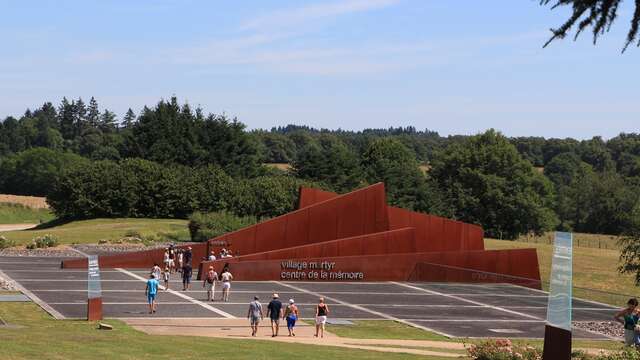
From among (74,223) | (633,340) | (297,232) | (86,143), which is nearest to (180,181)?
(74,223)

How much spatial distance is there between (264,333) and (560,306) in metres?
13.9

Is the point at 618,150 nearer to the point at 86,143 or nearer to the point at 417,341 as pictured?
the point at 86,143

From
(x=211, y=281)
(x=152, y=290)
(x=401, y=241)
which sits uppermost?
(x=401, y=241)

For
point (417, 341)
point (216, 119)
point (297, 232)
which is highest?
point (216, 119)

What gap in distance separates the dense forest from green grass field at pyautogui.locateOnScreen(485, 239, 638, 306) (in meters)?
3.65

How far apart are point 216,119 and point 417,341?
71.1 meters

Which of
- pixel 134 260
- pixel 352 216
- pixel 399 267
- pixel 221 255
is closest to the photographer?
pixel 221 255

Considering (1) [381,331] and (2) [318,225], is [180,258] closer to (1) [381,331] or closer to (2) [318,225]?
(2) [318,225]

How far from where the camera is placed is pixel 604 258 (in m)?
62.5

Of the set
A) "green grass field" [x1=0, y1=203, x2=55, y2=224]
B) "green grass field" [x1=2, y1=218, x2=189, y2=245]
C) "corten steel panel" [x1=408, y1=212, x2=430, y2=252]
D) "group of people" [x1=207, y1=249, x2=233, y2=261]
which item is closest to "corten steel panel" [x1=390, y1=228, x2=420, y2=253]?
"corten steel panel" [x1=408, y1=212, x2=430, y2=252]

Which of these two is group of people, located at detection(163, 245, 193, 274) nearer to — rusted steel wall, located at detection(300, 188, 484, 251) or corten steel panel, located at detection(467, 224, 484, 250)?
rusted steel wall, located at detection(300, 188, 484, 251)

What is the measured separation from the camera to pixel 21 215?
97188 millimetres

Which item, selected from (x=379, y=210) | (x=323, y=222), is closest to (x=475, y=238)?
(x=379, y=210)

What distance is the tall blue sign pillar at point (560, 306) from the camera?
46.9 ft
